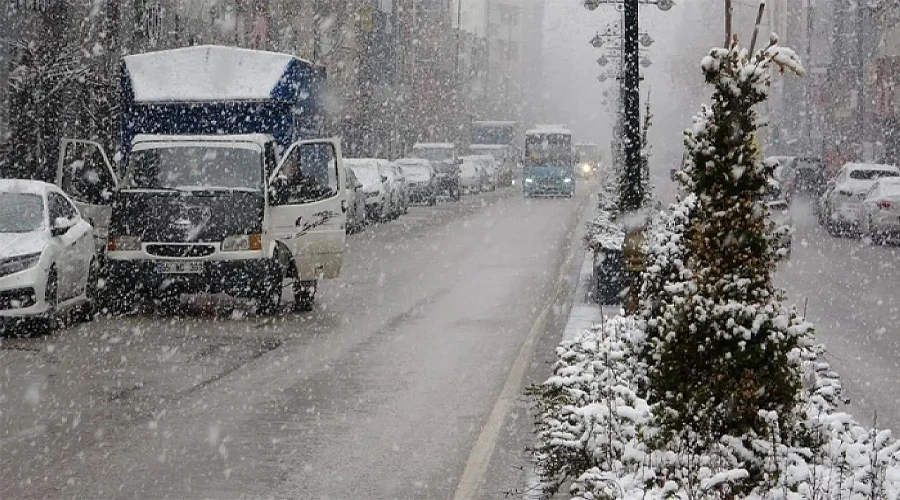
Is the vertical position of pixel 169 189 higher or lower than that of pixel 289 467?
→ higher

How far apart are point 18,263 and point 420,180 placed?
35997 millimetres

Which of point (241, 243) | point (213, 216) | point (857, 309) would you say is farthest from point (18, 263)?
point (857, 309)

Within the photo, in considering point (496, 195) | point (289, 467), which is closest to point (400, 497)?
point (289, 467)

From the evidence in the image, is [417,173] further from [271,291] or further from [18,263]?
[18,263]

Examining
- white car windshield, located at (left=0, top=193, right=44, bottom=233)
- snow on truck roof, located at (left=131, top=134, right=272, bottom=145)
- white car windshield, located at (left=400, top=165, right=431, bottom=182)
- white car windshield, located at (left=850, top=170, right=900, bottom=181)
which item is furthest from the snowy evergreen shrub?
white car windshield, located at (left=400, top=165, right=431, bottom=182)

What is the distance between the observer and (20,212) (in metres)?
15.8

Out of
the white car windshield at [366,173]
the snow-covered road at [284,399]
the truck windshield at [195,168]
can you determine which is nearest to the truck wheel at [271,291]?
the snow-covered road at [284,399]

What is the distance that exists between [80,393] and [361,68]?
61.7 meters

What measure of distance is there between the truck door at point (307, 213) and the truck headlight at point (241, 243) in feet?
1.02

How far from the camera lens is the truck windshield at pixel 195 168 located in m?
17.4

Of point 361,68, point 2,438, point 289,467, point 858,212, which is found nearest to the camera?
point 289,467

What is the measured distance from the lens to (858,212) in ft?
113

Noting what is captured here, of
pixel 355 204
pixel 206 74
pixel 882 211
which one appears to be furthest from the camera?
pixel 355 204

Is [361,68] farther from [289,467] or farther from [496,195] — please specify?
[289,467]
